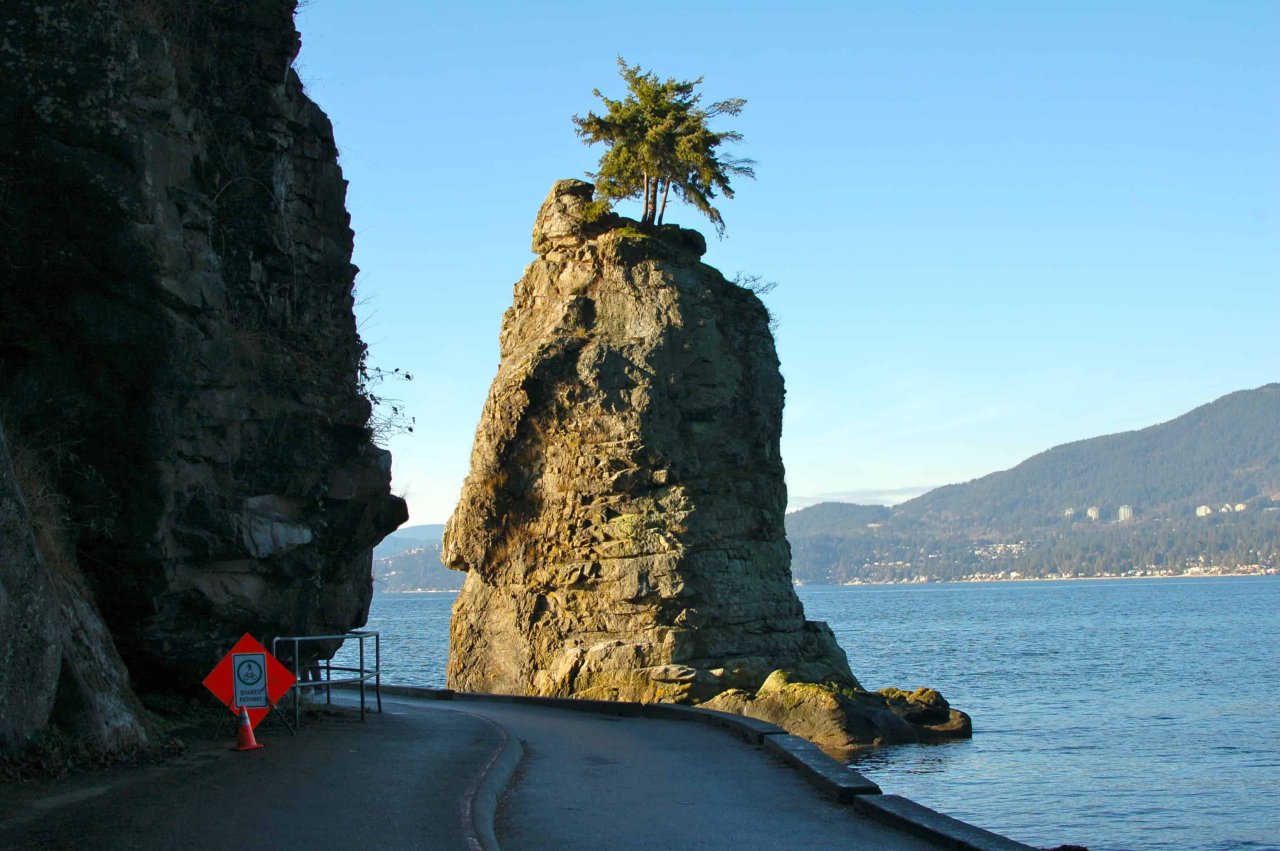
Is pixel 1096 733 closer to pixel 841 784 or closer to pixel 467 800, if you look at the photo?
pixel 841 784

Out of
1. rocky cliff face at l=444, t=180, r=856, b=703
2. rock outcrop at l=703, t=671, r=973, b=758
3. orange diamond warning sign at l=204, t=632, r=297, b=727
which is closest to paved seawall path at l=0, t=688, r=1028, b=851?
orange diamond warning sign at l=204, t=632, r=297, b=727

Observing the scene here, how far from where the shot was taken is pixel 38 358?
14273 mm

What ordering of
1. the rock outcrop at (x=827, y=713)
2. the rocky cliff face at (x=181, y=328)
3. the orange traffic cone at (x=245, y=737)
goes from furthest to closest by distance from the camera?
the rock outcrop at (x=827, y=713), the orange traffic cone at (x=245, y=737), the rocky cliff face at (x=181, y=328)

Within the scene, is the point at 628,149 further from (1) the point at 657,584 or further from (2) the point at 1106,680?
(2) the point at 1106,680

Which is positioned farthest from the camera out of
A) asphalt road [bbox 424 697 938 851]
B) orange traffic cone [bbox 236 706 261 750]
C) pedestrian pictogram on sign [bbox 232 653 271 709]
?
pedestrian pictogram on sign [bbox 232 653 271 709]

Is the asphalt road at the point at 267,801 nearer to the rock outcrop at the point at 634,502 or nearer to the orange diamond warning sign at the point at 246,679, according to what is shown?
the orange diamond warning sign at the point at 246,679

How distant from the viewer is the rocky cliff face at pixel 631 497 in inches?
1302

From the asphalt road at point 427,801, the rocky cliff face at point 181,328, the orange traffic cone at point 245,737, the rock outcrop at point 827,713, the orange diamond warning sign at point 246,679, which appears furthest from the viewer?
the rock outcrop at point 827,713

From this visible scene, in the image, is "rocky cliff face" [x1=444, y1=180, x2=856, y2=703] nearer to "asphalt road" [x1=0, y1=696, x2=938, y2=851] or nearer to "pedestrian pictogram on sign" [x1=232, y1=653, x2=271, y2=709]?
"asphalt road" [x1=0, y1=696, x2=938, y2=851]

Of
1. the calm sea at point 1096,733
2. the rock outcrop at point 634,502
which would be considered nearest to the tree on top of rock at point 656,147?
the rock outcrop at point 634,502

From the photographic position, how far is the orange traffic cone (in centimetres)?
1460

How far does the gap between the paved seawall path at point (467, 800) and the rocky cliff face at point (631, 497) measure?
1475 centimetres

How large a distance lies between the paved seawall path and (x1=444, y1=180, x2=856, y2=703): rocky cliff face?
14748 mm

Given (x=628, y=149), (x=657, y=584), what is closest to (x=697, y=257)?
(x=628, y=149)
